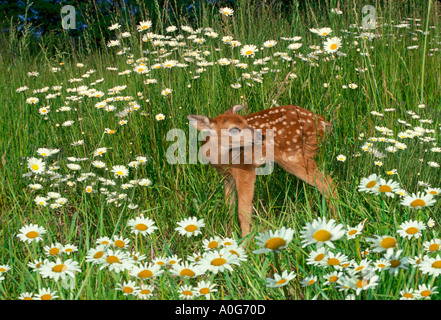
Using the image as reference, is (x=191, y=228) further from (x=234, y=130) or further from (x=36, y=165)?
(x=36, y=165)

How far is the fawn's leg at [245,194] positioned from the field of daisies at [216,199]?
6cm

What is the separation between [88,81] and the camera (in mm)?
4559

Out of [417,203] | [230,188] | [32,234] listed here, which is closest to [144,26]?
[230,188]

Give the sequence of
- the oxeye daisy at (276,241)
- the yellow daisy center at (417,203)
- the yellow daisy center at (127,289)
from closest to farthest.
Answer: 1. the oxeye daisy at (276,241)
2. the yellow daisy center at (127,289)
3. the yellow daisy center at (417,203)

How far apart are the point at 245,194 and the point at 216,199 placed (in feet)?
0.63

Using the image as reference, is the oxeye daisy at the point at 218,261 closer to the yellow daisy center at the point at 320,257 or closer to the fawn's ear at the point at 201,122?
the yellow daisy center at the point at 320,257

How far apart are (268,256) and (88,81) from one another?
309cm

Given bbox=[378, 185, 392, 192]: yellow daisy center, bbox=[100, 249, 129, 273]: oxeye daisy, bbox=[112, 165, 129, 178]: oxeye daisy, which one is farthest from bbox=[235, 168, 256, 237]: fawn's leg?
bbox=[100, 249, 129, 273]: oxeye daisy

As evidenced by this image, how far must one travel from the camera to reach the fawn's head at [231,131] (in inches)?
104

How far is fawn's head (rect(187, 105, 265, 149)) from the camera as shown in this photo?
2650 mm

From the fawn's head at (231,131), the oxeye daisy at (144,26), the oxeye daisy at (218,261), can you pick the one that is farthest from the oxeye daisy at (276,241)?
the oxeye daisy at (144,26)

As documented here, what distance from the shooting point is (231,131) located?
267 cm
